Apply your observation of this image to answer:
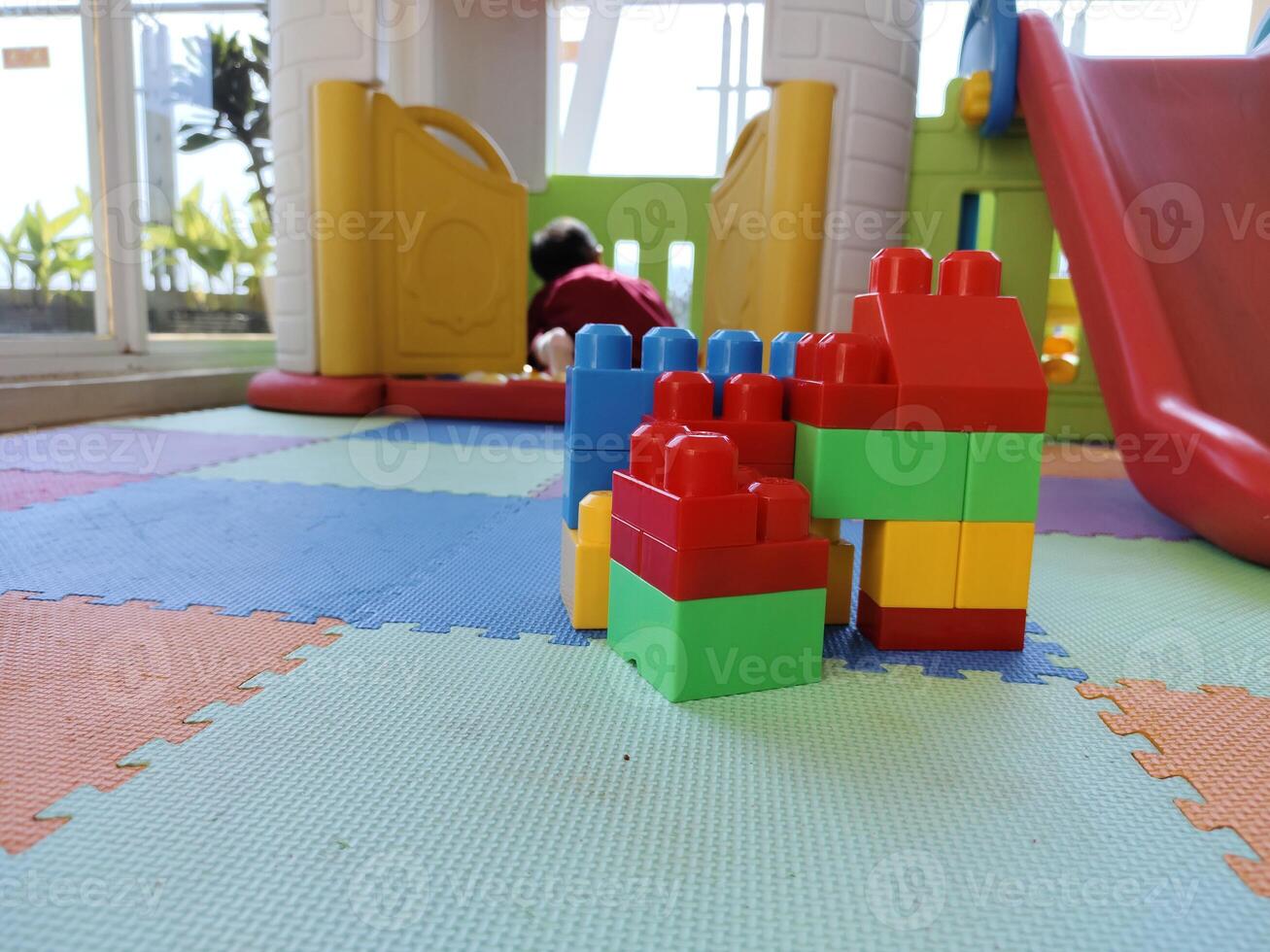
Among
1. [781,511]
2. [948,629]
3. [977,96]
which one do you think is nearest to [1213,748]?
[948,629]

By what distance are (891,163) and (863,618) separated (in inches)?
64.1

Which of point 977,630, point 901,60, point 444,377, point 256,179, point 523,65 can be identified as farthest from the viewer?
point 523,65

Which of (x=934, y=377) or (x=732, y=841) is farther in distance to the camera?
(x=934, y=377)

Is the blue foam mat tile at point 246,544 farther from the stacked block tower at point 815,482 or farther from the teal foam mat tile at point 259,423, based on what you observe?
the teal foam mat tile at point 259,423

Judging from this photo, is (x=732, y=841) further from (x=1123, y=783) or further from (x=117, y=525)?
(x=117, y=525)

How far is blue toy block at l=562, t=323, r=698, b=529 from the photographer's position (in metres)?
0.77

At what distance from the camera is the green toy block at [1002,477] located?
27.7 inches

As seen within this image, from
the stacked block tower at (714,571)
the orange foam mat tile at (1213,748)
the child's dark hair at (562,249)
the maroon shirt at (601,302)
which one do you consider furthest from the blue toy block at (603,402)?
the child's dark hair at (562,249)

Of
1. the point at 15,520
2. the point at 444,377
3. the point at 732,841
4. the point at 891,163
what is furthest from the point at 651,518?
the point at 444,377

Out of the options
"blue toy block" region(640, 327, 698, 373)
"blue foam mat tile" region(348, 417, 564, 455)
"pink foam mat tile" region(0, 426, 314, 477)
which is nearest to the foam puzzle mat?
"blue toy block" region(640, 327, 698, 373)

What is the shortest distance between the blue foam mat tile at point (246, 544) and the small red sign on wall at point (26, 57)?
1.30 m

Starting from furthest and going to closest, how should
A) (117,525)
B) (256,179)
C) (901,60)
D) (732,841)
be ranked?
(256,179) < (901,60) < (117,525) < (732,841)

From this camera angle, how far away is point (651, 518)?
24.3 inches

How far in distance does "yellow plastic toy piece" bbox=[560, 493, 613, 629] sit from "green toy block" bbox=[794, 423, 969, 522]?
0.56ft
